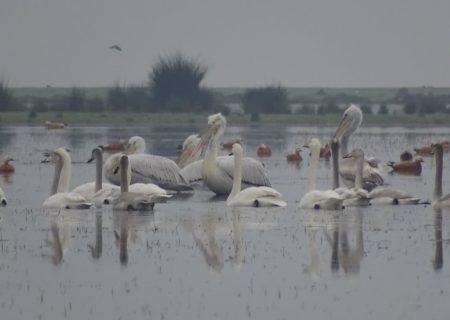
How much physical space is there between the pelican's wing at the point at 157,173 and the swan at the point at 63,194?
7.05 feet

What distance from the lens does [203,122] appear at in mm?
55625

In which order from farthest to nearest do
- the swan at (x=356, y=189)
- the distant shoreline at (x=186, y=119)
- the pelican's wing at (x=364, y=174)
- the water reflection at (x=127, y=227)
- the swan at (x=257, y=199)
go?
the distant shoreline at (x=186, y=119)
the pelican's wing at (x=364, y=174)
the swan at (x=356, y=189)
the swan at (x=257, y=199)
the water reflection at (x=127, y=227)

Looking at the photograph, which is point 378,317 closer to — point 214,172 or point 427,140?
point 214,172

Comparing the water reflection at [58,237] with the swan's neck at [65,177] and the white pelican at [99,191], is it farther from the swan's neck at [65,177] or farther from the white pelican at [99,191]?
the swan's neck at [65,177]

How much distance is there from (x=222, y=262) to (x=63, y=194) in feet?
15.4

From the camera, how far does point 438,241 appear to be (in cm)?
1352

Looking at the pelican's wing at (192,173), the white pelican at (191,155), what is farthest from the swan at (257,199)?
the white pelican at (191,155)

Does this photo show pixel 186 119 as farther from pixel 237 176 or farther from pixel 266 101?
pixel 237 176

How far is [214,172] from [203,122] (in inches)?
1423

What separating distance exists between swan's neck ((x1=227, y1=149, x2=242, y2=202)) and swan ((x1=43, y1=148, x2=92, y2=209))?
66.9 inches

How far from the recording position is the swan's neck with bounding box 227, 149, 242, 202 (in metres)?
17.5

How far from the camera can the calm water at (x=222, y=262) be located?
33.5 ft

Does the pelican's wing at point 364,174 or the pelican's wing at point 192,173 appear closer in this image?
the pelican's wing at point 364,174

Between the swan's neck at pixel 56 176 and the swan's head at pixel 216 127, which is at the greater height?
the swan's head at pixel 216 127
